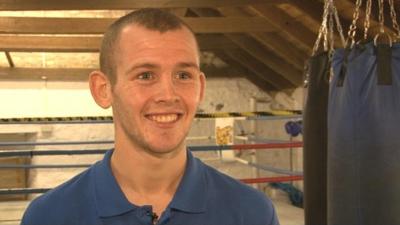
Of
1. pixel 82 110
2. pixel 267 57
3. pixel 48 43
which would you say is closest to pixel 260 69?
pixel 267 57

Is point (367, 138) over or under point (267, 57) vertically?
under

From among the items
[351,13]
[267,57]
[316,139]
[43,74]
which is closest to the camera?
[316,139]

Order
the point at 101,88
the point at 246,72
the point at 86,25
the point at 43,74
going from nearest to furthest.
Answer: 1. the point at 101,88
2. the point at 86,25
3. the point at 43,74
4. the point at 246,72

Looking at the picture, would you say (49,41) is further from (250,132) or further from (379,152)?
(379,152)

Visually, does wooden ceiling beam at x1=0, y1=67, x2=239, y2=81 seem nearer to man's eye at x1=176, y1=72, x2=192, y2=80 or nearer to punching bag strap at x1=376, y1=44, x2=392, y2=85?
punching bag strap at x1=376, y1=44, x2=392, y2=85

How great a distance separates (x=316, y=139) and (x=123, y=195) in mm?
1315

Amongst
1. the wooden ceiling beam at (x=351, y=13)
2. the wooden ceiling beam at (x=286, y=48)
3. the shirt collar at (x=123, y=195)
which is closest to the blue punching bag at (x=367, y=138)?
the shirt collar at (x=123, y=195)

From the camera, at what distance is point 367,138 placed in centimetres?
168

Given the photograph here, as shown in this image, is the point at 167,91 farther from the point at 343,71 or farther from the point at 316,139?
the point at 316,139

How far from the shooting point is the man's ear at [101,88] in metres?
1.00

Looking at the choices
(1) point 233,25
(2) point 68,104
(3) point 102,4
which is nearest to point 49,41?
(2) point 68,104

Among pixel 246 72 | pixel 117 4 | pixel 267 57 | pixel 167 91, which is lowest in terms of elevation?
pixel 167 91

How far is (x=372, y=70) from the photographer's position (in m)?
1.69

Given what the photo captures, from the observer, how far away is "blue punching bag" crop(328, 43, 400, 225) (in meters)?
1.66
